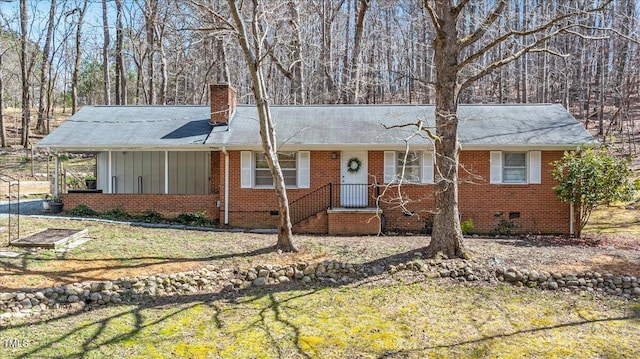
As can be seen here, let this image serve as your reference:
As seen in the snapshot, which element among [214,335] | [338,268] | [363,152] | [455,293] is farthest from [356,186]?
[214,335]

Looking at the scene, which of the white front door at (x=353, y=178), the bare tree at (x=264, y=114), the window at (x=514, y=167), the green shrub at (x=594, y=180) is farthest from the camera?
the white front door at (x=353, y=178)

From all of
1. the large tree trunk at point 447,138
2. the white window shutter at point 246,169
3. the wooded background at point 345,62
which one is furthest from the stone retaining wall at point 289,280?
the wooded background at point 345,62

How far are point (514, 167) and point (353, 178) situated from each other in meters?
4.68

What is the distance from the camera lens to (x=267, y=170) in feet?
45.8

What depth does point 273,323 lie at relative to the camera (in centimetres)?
676

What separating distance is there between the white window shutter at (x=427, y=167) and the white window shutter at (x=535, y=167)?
2768 mm

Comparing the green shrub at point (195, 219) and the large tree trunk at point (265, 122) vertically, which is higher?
the large tree trunk at point (265, 122)

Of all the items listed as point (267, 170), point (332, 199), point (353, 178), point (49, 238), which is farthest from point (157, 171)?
point (353, 178)

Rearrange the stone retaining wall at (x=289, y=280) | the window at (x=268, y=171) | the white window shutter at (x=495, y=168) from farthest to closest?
the window at (x=268, y=171) < the white window shutter at (x=495, y=168) < the stone retaining wall at (x=289, y=280)

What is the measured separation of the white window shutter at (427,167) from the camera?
13.6 metres

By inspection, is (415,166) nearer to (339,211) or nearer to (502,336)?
(339,211)

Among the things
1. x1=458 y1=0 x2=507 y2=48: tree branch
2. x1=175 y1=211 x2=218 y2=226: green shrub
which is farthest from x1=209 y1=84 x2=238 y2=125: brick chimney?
x1=458 y1=0 x2=507 y2=48: tree branch

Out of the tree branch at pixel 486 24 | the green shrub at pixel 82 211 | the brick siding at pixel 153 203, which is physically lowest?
the green shrub at pixel 82 211

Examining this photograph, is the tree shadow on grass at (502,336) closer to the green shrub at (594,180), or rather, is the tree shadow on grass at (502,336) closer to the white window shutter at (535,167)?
the green shrub at (594,180)
